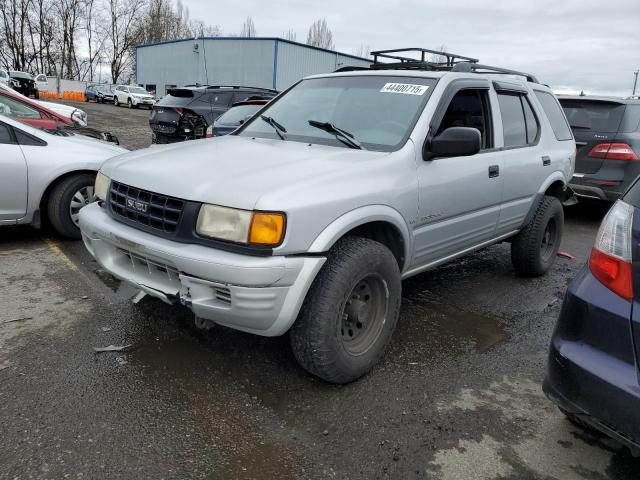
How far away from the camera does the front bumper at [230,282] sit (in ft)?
7.72

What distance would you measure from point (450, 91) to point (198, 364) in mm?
2429

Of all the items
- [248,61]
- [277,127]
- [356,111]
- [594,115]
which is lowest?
[277,127]

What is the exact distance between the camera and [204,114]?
37.0 ft

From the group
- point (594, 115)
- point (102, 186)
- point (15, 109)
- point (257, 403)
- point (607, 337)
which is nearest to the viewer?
point (607, 337)

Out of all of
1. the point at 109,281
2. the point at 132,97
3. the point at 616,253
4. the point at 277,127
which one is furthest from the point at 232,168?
the point at 132,97

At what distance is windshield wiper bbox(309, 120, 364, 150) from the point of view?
3172mm

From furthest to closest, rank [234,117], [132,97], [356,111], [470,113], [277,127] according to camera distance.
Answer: [132,97]
[234,117]
[470,113]
[277,127]
[356,111]

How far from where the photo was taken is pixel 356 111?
348cm

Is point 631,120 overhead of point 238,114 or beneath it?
overhead

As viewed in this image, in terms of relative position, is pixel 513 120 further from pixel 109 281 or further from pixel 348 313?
pixel 109 281

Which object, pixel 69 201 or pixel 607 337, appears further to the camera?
pixel 69 201

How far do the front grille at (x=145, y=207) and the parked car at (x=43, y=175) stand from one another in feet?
7.89

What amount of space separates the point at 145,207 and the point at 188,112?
352 inches

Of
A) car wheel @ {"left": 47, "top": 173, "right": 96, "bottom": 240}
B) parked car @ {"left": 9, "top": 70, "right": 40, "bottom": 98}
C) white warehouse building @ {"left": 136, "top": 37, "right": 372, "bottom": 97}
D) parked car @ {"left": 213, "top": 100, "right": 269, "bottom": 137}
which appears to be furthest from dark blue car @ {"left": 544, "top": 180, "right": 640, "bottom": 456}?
parked car @ {"left": 9, "top": 70, "right": 40, "bottom": 98}
